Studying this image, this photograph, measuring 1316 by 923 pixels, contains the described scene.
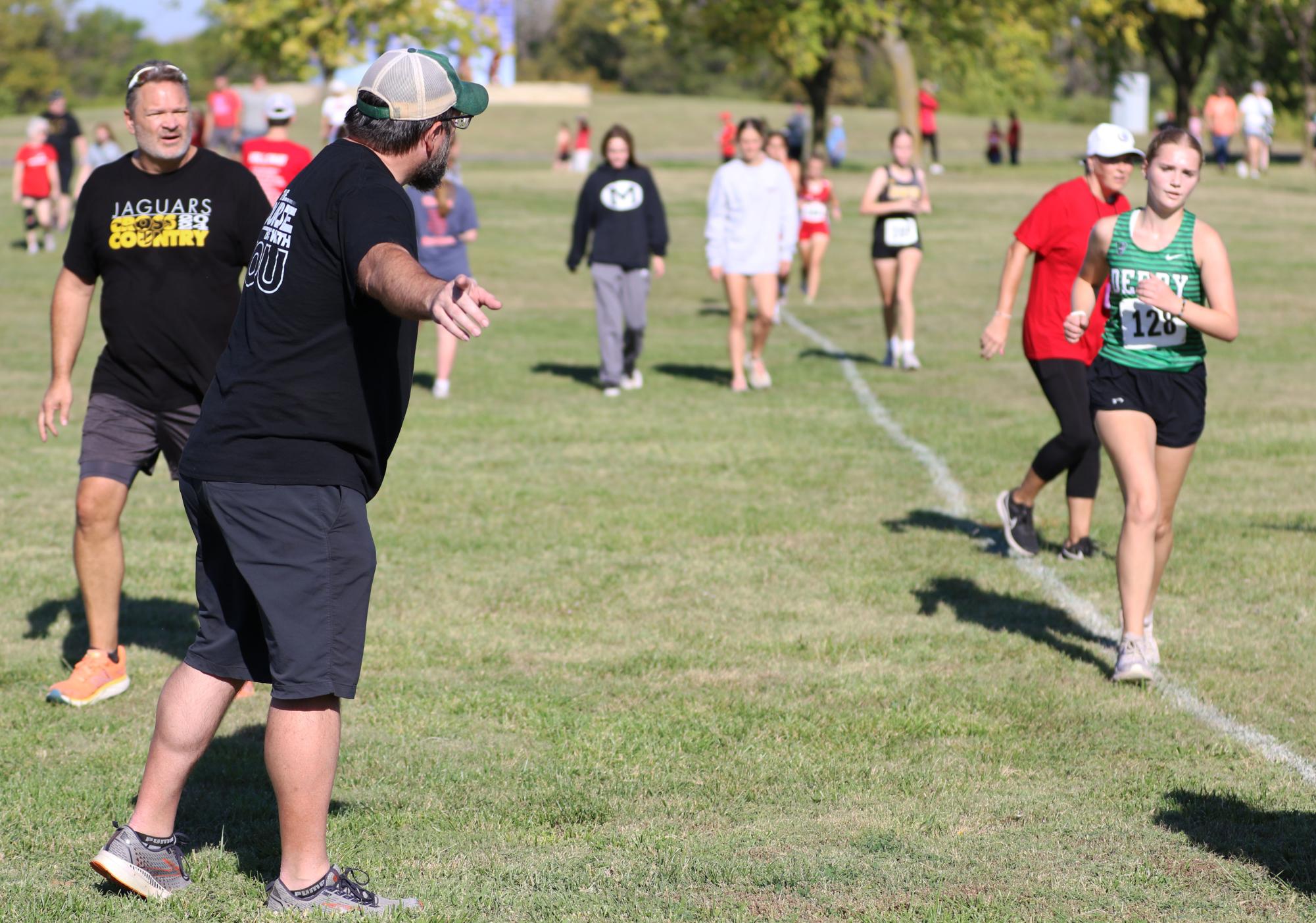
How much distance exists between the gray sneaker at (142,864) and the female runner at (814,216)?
54.7 ft

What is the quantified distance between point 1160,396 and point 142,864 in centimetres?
421

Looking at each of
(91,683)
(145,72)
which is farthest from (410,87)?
(91,683)

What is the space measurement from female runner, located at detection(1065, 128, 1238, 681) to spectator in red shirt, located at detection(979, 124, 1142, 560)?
1677 mm

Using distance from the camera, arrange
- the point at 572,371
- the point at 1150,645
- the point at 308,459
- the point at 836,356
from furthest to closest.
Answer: the point at 836,356 → the point at 572,371 → the point at 1150,645 → the point at 308,459

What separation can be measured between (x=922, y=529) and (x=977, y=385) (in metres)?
5.87

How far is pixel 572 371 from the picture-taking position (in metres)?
15.8

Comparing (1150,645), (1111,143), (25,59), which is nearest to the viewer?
(1150,645)

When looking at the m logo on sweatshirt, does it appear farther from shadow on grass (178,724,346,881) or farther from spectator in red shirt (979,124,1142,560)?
shadow on grass (178,724,346,881)

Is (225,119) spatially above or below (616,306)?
above

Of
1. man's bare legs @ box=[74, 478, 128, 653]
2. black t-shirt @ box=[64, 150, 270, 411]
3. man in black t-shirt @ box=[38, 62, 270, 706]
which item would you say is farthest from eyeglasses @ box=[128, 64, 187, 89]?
man's bare legs @ box=[74, 478, 128, 653]

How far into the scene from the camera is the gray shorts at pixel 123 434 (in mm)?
5988

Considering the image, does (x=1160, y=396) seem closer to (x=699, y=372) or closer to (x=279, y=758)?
(x=279, y=758)

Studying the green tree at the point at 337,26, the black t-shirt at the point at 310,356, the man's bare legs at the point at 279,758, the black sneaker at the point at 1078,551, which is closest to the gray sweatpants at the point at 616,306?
the black sneaker at the point at 1078,551

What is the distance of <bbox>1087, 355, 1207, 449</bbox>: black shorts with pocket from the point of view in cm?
629
